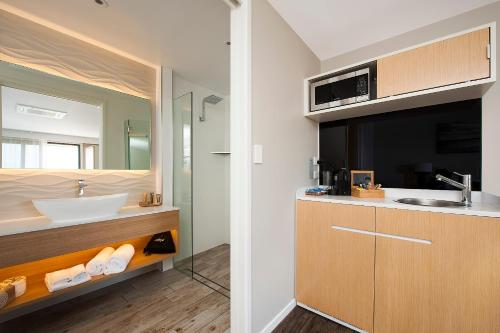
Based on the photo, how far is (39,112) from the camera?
176 centimetres

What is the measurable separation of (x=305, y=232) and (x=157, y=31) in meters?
2.21

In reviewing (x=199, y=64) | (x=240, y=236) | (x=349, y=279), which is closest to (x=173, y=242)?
(x=240, y=236)

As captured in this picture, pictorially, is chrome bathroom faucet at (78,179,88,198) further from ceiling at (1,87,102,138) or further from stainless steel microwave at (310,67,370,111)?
stainless steel microwave at (310,67,370,111)

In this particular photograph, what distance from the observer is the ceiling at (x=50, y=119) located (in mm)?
1578

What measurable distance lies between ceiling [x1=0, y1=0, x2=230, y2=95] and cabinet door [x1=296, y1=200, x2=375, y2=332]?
174 centimetres

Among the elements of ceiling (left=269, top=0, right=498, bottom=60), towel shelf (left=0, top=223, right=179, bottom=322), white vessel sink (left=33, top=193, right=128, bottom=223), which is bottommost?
towel shelf (left=0, top=223, right=179, bottom=322)

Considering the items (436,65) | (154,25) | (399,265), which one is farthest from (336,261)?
(154,25)

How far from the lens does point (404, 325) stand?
128cm

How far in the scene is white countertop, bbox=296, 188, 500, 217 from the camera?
1133mm

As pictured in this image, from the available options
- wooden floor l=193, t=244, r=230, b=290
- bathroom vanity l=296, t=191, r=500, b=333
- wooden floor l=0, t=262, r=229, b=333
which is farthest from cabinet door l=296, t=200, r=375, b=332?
wooden floor l=193, t=244, r=230, b=290

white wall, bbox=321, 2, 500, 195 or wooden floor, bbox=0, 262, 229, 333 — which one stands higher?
white wall, bbox=321, 2, 500, 195

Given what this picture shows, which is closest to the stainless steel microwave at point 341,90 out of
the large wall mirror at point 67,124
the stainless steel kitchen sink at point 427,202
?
the stainless steel kitchen sink at point 427,202

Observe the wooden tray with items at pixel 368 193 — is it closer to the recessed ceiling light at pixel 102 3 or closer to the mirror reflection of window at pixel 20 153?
the recessed ceiling light at pixel 102 3

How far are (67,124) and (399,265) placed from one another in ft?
9.77
